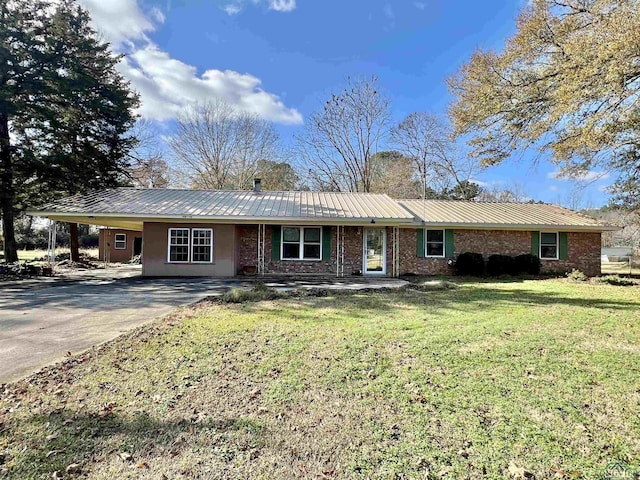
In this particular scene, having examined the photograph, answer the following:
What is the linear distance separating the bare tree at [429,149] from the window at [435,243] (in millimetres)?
14262

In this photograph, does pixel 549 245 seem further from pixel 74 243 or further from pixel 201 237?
pixel 74 243

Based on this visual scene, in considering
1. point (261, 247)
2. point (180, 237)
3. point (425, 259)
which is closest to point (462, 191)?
point (425, 259)

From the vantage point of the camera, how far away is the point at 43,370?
13.3 feet

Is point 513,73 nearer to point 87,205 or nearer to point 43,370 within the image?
point 43,370

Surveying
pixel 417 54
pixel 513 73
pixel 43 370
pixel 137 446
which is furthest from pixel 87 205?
pixel 417 54

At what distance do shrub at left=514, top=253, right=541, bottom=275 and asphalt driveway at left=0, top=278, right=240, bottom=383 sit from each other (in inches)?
453

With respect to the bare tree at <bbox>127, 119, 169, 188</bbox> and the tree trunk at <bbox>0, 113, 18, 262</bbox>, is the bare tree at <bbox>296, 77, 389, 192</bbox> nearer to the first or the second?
the bare tree at <bbox>127, 119, 169, 188</bbox>

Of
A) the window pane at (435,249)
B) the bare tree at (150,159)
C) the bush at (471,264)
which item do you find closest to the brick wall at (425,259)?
the window pane at (435,249)

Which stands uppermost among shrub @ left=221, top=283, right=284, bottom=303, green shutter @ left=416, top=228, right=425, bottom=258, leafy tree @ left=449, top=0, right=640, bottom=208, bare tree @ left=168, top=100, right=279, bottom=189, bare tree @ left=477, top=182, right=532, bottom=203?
bare tree @ left=168, top=100, right=279, bottom=189

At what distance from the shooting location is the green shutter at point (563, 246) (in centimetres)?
1570

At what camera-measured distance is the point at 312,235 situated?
1423cm

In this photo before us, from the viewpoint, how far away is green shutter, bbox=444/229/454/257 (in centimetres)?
1512

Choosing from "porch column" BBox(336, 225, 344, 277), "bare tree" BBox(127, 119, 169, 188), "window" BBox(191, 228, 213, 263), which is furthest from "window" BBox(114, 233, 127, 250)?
"porch column" BBox(336, 225, 344, 277)

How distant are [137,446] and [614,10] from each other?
10437mm
